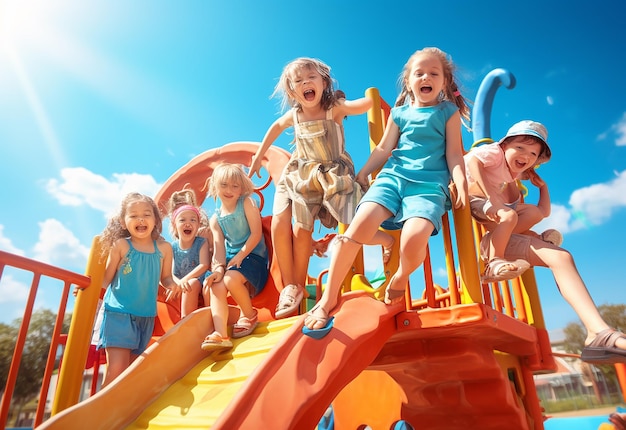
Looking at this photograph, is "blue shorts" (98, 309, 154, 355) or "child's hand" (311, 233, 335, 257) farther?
"child's hand" (311, 233, 335, 257)

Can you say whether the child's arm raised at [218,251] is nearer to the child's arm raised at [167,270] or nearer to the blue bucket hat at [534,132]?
the child's arm raised at [167,270]

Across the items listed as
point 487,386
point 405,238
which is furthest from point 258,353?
point 487,386

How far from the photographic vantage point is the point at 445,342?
2.46 m

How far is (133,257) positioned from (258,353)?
1.18 meters

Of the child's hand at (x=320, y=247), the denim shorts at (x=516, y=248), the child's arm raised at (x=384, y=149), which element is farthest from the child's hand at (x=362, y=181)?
the child's hand at (x=320, y=247)

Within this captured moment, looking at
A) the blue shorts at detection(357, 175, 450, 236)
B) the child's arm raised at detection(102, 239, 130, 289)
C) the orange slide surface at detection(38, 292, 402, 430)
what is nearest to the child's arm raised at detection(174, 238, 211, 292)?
the child's arm raised at detection(102, 239, 130, 289)

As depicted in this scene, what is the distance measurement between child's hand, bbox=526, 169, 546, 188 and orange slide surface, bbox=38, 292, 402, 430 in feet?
4.40

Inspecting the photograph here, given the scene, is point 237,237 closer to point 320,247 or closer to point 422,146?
point 320,247

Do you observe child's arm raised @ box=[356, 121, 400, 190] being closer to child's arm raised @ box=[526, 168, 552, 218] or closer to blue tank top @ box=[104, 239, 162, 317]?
child's arm raised @ box=[526, 168, 552, 218]

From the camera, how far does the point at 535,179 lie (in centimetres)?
284

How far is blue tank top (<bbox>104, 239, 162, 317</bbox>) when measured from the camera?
2723mm

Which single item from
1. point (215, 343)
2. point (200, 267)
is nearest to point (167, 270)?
point (200, 267)

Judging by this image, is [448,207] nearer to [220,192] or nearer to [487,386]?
[487,386]

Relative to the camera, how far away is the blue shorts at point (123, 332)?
2623 mm
